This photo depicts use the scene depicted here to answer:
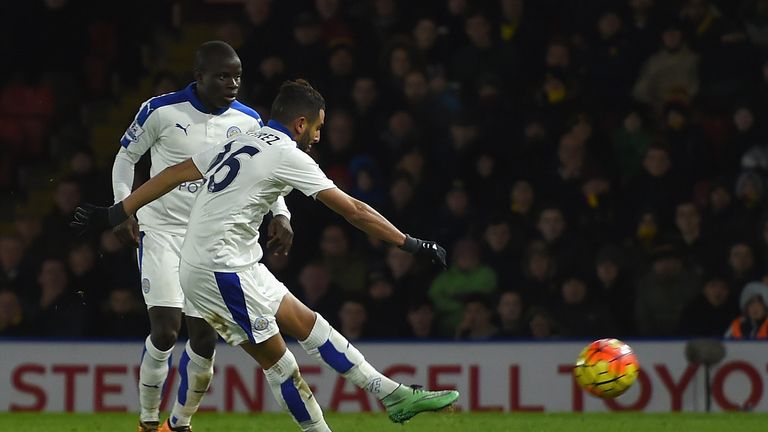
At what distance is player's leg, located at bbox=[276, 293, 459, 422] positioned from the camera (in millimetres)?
7531

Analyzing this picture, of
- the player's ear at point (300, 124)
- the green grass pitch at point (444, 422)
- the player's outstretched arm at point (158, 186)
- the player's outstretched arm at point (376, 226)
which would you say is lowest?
the green grass pitch at point (444, 422)

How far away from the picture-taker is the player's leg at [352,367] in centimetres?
753

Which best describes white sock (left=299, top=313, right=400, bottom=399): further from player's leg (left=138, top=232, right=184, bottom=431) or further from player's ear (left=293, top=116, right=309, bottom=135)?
player's leg (left=138, top=232, right=184, bottom=431)

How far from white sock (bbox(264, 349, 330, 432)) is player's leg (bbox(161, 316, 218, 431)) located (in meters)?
0.87

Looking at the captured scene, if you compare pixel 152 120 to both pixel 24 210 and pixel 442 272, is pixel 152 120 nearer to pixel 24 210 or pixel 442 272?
pixel 442 272

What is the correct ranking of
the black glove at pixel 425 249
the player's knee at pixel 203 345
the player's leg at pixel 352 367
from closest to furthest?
the black glove at pixel 425 249 < the player's leg at pixel 352 367 < the player's knee at pixel 203 345

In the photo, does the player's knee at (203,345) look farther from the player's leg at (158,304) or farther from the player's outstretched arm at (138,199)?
the player's outstretched arm at (138,199)

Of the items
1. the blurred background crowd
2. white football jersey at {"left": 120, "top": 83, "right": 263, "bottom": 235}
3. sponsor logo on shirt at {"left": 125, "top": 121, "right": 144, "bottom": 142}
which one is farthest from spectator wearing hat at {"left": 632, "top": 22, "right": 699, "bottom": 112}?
sponsor logo on shirt at {"left": 125, "top": 121, "right": 144, "bottom": 142}

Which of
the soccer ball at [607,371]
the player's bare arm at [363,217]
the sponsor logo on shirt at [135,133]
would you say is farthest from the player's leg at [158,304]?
the soccer ball at [607,371]

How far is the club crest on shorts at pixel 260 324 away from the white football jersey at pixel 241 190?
253 millimetres

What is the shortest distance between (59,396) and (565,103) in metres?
4.88

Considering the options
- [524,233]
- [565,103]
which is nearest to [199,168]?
[524,233]

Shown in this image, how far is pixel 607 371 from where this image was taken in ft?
29.2

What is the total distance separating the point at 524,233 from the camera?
12.8 metres
